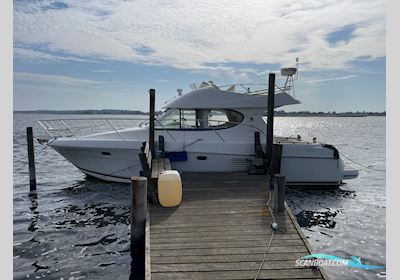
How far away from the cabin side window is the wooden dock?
13.2 feet

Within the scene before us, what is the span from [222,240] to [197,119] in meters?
6.65

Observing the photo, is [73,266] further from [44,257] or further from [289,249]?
[289,249]

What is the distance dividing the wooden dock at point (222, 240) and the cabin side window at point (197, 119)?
4031 mm

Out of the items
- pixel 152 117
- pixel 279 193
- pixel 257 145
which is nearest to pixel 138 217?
pixel 279 193

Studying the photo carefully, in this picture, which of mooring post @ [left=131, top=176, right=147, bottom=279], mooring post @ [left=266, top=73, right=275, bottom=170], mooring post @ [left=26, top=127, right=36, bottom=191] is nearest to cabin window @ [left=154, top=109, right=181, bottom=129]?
mooring post @ [left=266, top=73, right=275, bottom=170]

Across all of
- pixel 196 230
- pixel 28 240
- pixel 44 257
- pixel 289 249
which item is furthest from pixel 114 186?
pixel 289 249

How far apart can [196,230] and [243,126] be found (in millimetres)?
6415

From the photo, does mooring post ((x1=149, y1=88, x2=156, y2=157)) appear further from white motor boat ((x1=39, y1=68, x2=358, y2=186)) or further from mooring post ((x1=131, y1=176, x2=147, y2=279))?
mooring post ((x1=131, y1=176, x2=147, y2=279))

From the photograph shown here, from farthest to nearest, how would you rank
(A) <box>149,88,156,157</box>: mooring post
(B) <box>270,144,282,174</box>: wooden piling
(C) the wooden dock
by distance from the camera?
(A) <box>149,88,156,157</box>: mooring post
(B) <box>270,144,282,174</box>: wooden piling
(C) the wooden dock

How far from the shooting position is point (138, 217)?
270 inches

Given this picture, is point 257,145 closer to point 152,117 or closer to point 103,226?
point 152,117

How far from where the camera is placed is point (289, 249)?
587 cm

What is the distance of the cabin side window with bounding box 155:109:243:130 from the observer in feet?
40.5

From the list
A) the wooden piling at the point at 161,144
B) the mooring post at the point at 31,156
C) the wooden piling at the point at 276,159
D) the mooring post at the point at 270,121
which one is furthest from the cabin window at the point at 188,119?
the mooring post at the point at 31,156
